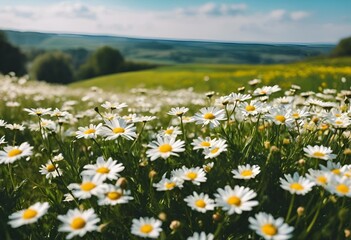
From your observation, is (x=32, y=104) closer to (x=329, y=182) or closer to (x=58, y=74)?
(x=329, y=182)

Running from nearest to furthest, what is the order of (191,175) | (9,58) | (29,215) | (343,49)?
(29,215)
(191,175)
(9,58)
(343,49)

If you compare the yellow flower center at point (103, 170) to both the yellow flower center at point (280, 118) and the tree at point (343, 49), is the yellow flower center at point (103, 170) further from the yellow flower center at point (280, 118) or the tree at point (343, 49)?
the tree at point (343, 49)

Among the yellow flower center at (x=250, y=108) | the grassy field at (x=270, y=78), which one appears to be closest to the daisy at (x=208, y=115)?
the yellow flower center at (x=250, y=108)

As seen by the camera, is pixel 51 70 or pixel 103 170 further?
pixel 51 70

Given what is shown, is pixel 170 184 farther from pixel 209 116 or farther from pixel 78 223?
pixel 209 116

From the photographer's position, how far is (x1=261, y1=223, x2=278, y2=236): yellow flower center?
165cm

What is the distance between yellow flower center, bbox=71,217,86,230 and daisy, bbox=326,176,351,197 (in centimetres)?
125

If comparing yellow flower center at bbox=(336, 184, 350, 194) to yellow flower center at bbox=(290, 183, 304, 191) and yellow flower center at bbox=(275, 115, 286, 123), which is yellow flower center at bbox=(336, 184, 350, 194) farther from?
yellow flower center at bbox=(275, 115, 286, 123)

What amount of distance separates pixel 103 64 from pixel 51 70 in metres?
10.2

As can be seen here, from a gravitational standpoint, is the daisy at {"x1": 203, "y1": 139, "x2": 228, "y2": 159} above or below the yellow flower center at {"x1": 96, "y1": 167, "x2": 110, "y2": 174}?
above

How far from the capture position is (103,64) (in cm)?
7069

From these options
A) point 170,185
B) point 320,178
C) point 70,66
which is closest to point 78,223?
point 170,185

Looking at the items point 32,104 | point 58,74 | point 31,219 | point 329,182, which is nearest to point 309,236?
point 329,182

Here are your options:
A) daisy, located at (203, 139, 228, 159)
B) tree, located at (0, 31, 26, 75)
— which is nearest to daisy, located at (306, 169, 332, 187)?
daisy, located at (203, 139, 228, 159)
